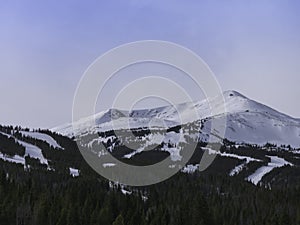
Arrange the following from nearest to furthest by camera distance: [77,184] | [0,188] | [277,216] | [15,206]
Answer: [15,206] → [0,188] → [277,216] → [77,184]

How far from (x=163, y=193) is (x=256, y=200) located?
102 ft

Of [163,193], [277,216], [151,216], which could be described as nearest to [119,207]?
[151,216]

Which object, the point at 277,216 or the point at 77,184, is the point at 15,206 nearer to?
the point at 77,184

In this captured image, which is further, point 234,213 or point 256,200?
point 256,200

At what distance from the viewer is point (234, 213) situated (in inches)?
5404

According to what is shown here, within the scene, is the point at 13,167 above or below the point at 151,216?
above

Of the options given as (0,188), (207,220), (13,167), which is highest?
(13,167)

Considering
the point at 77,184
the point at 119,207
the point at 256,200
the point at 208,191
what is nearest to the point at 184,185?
the point at 208,191

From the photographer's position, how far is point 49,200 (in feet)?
386

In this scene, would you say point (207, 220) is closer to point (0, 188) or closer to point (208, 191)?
point (0, 188)

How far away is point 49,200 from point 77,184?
31.6 m

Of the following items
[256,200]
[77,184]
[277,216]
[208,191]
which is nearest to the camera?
[277,216]

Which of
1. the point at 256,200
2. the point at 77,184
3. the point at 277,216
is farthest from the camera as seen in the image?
the point at 256,200

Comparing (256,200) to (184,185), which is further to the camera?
(184,185)
